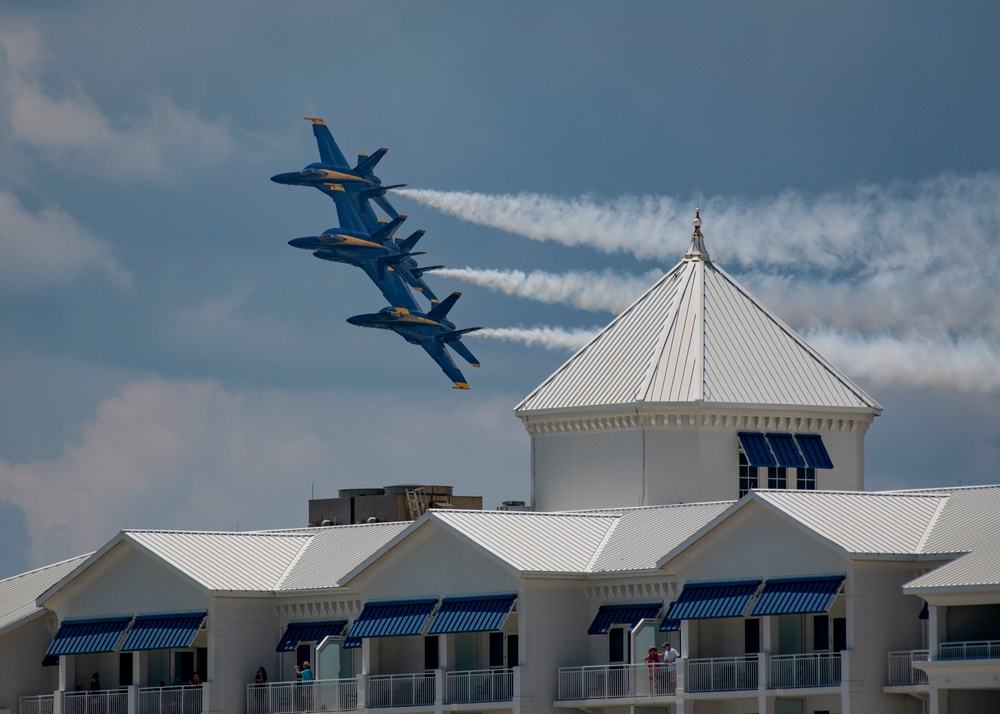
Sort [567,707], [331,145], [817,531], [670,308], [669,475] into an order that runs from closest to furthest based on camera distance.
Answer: [817,531] → [567,707] → [669,475] → [670,308] → [331,145]

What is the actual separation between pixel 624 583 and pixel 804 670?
24.6 ft

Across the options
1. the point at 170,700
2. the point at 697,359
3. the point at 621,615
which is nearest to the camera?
the point at 621,615

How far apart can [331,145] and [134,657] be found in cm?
6501

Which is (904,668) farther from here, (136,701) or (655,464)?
(136,701)

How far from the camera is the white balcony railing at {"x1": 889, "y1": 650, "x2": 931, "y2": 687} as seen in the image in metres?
68.2

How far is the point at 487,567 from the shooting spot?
76625 mm

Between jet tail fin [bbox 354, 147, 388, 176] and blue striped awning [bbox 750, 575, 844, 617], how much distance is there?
245ft

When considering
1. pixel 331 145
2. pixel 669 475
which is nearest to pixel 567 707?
pixel 669 475

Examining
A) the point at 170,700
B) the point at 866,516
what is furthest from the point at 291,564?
the point at 866,516

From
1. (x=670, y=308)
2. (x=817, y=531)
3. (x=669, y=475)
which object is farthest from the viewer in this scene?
(x=670, y=308)

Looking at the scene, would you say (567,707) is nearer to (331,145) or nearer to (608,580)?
(608,580)

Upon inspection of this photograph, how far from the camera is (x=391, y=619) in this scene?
7838 cm

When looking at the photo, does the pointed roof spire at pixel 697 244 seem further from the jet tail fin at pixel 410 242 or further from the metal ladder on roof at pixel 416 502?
the jet tail fin at pixel 410 242

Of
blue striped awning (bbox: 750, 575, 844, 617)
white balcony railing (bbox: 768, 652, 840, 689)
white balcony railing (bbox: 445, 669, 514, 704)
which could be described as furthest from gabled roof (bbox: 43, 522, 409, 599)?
white balcony railing (bbox: 768, 652, 840, 689)
